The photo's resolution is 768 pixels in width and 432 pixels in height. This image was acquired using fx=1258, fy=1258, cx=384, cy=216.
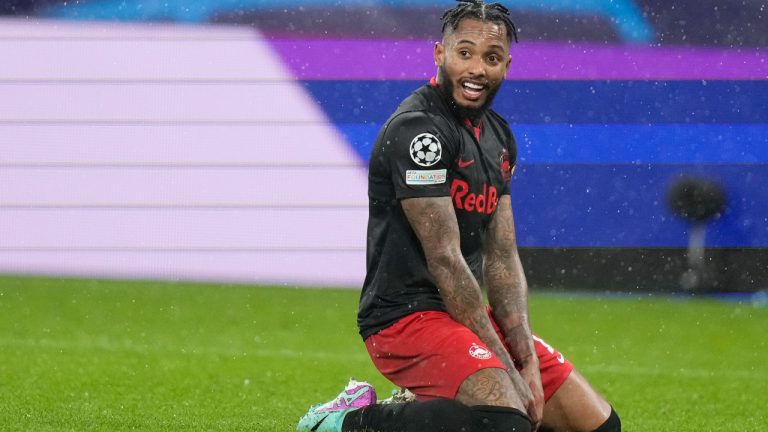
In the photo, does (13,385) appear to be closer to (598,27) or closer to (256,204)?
(256,204)

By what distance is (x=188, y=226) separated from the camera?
28.6 feet

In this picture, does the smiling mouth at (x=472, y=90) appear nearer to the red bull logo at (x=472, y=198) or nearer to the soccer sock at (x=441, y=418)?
the red bull logo at (x=472, y=198)

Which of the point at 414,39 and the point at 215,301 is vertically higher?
the point at 414,39

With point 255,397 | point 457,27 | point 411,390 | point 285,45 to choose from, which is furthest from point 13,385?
point 285,45

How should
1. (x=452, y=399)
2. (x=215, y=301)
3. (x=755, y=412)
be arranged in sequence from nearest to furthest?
(x=452, y=399) < (x=755, y=412) < (x=215, y=301)

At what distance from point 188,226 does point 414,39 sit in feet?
6.64

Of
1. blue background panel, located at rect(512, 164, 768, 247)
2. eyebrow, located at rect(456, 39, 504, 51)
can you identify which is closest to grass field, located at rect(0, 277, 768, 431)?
blue background panel, located at rect(512, 164, 768, 247)

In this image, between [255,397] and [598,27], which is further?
[598,27]

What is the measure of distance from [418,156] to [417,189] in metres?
0.10

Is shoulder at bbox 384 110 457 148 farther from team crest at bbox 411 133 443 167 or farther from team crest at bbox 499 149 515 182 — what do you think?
team crest at bbox 499 149 515 182

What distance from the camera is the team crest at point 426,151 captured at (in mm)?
Answer: 3891

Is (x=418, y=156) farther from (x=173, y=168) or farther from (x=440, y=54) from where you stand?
(x=173, y=168)

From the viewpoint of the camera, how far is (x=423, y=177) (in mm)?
3885

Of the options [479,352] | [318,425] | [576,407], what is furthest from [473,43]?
[318,425]
